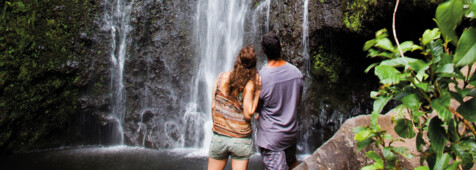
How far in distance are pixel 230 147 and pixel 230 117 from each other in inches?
10.1

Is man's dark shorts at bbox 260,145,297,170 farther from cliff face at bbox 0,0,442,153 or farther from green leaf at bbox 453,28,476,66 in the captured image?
cliff face at bbox 0,0,442,153

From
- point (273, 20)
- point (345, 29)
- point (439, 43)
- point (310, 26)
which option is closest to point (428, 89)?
point (439, 43)

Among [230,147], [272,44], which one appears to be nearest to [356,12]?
[272,44]

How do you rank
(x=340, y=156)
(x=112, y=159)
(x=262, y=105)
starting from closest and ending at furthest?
(x=262, y=105)
(x=340, y=156)
(x=112, y=159)

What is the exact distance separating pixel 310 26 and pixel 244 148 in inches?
187

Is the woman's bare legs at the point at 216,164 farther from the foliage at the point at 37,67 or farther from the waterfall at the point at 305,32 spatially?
the foliage at the point at 37,67

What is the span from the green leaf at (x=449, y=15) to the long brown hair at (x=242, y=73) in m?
2.09

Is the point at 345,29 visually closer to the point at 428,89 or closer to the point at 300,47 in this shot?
the point at 300,47

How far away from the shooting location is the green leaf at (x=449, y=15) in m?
0.71

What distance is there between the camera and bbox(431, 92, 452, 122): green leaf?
885 millimetres

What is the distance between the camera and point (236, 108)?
286 centimetres

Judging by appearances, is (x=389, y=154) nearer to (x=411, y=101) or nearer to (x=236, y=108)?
(x=411, y=101)

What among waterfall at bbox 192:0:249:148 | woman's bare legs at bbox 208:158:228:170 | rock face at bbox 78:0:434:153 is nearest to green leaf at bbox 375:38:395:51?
woman's bare legs at bbox 208:158:228:170

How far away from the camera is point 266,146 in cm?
283
